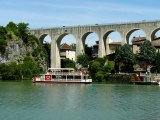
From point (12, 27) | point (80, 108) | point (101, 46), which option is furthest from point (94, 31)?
point (80, 108)

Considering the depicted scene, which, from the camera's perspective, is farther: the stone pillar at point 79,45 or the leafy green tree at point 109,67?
the stone pillar at point 79,45

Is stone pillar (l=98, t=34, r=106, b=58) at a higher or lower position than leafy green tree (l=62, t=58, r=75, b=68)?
higher

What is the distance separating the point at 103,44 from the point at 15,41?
54.4ft

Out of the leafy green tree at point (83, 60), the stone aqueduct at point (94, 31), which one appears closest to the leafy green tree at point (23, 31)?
the stone aqueduct at point (94, 31)

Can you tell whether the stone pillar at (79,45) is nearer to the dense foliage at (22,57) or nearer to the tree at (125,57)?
the dense foliage at (22,57)

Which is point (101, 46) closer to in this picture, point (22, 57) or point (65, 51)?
point (22, 57)

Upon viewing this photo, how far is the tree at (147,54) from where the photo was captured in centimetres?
7725

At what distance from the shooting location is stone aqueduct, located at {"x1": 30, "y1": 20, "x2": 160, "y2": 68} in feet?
270

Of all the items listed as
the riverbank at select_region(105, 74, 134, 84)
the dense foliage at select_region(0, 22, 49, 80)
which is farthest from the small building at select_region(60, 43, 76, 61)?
the riverbank at select_region(105, 74, 134, 84)

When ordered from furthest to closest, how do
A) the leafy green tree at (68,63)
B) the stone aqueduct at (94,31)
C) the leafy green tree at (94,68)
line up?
the leafy green tree at (68,63), the stone aqueduct at (94,31), the leafy green tree at (94,68)

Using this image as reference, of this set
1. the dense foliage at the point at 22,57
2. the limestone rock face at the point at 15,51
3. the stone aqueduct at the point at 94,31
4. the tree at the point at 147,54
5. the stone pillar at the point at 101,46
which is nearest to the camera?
the tree at the point at 147,54

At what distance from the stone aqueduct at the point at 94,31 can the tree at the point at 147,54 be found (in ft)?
14.0

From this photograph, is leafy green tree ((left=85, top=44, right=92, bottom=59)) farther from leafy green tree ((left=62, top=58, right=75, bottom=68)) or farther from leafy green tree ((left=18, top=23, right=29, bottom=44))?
leafy green tree ((left=18, top=23, right=29, bottom=44))

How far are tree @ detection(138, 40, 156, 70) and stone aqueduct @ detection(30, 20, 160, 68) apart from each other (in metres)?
4.27
